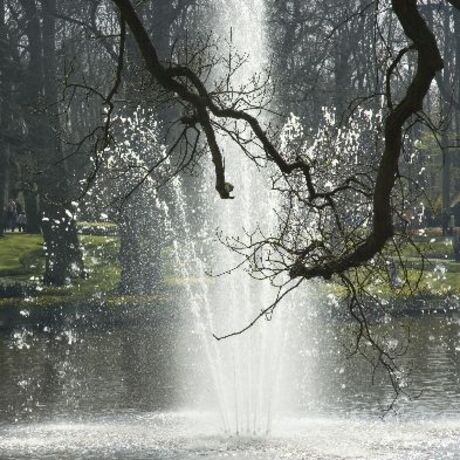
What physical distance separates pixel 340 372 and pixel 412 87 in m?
10.5

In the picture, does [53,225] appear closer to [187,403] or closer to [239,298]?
[239,298]

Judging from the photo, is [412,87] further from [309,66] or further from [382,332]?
[309,66]

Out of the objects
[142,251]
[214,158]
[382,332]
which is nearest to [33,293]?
[142,251]

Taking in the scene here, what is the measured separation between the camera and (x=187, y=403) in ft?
49.2

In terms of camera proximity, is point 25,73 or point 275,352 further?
point 25,73

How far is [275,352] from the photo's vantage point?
59.3 ft

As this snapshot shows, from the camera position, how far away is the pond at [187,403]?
11805 millimetres

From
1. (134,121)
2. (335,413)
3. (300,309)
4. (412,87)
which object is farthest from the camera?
(134,121)

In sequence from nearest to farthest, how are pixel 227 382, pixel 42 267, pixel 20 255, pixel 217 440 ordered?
1. pixel 217 440
2. pixel 227 382
3. pixel 42 267
4. pixel 20 255

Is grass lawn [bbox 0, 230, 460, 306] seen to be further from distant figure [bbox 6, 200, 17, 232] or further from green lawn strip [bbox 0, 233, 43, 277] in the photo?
distant figure [bbox 6, 200, 17, 232]

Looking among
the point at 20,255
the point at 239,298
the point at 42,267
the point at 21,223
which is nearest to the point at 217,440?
the point at 239,298

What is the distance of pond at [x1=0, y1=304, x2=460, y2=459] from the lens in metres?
11.8

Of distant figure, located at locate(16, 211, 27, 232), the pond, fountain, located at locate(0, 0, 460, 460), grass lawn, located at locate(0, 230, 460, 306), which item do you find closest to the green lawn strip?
grass lawn, located at locate(0, 230, 460, 306)

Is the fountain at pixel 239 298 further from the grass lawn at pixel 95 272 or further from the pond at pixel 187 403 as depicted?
the grass lawn at pixel 95 272
